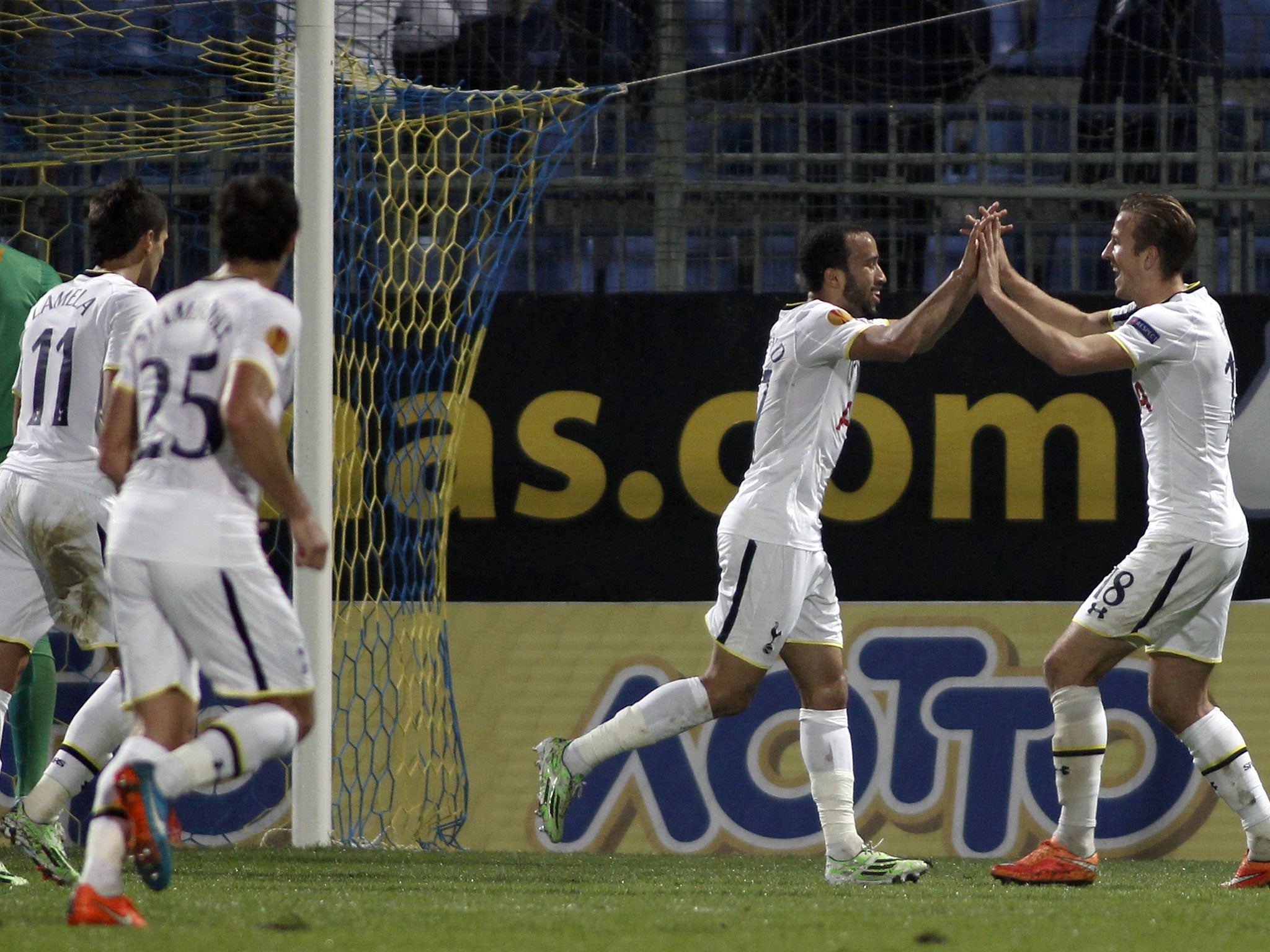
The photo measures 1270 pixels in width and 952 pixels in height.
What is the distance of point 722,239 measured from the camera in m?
6.69

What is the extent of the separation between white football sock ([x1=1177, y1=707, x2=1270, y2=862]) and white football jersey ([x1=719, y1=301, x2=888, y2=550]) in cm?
116

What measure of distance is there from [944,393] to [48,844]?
3464 mm

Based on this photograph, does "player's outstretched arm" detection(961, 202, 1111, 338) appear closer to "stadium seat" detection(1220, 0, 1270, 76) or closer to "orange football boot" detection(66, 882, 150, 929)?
"stadium seat" detection(1220, 0, 1270, 76)

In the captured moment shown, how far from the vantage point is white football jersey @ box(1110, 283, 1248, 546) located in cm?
455

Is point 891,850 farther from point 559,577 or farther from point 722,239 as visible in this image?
point 722,239

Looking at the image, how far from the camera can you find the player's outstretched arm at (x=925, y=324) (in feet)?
14.5

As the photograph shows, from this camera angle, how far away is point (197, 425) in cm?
329

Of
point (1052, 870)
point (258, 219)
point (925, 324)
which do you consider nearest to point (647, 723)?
point (1052, 870)

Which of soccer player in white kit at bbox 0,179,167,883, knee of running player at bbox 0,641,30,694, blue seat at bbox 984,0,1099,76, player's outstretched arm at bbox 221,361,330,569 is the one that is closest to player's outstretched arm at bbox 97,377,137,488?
player's outstretched arm at bbox 221,361,330,569

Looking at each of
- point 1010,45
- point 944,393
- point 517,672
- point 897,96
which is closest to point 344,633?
point 517,672

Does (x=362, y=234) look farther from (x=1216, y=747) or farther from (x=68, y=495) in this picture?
(x=1216, y=747)

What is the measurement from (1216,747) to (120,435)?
298cm

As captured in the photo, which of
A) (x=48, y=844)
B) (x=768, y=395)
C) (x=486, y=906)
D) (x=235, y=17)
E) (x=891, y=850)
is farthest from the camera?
(x=235, y=17)

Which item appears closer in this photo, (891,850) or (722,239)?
(891,850)
